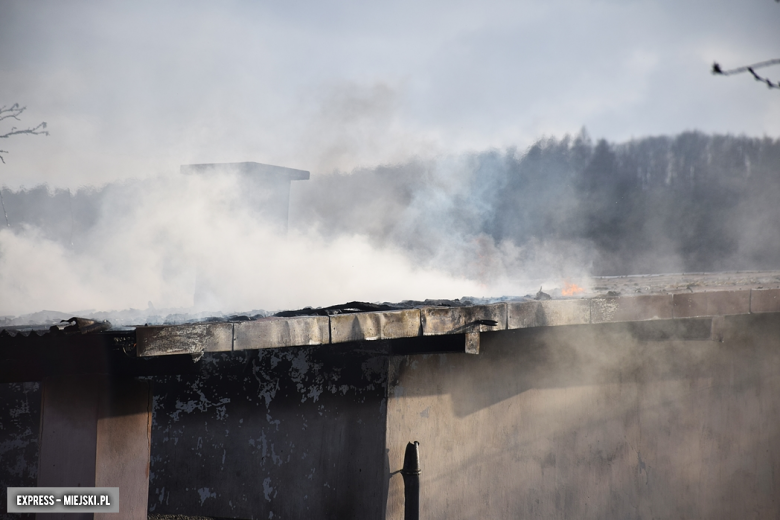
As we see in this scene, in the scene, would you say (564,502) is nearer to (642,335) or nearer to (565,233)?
(642,335)

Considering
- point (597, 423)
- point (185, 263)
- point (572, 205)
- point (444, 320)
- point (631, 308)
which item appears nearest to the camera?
point (444, 320)

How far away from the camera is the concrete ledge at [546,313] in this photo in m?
5.29

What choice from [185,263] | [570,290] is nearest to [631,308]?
[570,290]

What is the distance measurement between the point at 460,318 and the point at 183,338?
7.94 feet

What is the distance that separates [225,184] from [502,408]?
9.13m

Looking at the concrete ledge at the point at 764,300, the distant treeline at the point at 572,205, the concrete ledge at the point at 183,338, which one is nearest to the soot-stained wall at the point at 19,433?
the concrete ledge at the point at 183,338

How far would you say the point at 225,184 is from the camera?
1287 centimetres

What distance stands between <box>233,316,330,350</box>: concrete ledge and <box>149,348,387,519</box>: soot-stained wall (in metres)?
1.53

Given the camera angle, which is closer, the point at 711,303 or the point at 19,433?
the point at 711,303

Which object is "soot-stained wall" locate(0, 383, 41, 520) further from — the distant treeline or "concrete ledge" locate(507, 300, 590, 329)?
the distant treeline

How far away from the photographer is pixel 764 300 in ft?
20.5

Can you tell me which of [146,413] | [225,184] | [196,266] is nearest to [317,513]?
[146,413]

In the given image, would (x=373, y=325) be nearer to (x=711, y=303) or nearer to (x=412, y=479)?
(x=412, y=479)

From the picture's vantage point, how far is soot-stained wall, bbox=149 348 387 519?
5.79m
